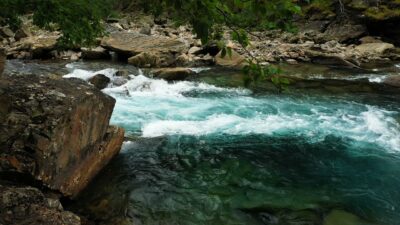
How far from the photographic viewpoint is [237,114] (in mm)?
10828

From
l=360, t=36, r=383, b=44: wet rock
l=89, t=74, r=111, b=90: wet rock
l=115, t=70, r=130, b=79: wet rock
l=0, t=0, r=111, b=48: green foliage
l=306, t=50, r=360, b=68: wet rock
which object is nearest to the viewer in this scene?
l=0, t=0, r=111, b=48: green foliage

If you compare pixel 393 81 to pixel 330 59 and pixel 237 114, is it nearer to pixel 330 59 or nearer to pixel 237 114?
pixel 330 59

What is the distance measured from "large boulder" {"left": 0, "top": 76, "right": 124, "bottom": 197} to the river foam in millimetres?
2756

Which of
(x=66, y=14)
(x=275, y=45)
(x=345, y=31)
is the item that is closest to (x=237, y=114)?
(x=66, y=14)

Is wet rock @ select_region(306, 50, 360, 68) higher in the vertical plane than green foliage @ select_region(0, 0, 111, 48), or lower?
lower

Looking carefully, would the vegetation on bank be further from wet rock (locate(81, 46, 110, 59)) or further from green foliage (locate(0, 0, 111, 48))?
wet rock (locate(81, 46, 110, 59))

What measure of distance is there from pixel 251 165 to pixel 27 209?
4.41 m

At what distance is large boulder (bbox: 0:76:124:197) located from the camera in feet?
15.8

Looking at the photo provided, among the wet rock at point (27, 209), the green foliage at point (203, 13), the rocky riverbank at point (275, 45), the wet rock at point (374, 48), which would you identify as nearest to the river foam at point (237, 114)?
the rocky riverbank at point (275, 45)

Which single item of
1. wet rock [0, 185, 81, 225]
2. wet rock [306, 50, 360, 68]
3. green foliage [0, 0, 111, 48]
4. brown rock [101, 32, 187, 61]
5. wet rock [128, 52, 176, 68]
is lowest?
wet rock [306, 50, 360, 68]

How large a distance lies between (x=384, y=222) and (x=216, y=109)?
20.7 feet

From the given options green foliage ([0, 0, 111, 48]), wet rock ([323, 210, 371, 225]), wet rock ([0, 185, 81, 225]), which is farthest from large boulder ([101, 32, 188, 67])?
wet rock ([0, 185, 81, 225])

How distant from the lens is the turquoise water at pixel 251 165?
224 inches

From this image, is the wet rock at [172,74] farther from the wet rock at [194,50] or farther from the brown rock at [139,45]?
the wet rock at [194,50]
